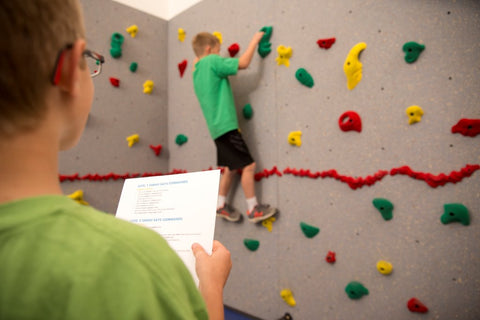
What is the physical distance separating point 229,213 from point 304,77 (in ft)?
2.83

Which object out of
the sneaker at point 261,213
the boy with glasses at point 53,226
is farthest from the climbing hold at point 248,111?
the boy with glasses at point 53,226

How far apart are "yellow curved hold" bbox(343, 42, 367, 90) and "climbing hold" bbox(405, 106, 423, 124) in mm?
257

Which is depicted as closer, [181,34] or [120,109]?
[120,109]

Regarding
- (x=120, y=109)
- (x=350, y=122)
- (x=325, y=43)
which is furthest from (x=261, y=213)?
(x=120, y=109)

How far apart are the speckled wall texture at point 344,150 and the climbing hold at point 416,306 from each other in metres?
0.02

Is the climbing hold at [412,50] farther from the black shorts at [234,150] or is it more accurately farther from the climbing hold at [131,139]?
the climbing hold at [131,139]

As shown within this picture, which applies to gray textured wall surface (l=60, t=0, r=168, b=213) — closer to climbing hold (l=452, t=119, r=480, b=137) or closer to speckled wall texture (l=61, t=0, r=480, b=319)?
speckled wall texture (l=61, t=0, r=480, b=319)

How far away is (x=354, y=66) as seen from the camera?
1.34m

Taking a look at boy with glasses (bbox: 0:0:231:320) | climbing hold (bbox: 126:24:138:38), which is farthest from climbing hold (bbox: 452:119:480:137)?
climbing hold (bbox: 126:24:138:38)

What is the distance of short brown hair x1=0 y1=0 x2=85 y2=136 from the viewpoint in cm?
26

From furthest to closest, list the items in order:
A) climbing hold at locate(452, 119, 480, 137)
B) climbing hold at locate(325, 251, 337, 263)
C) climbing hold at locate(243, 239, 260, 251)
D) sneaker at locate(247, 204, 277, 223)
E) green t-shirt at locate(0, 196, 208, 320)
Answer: climbing hold at locate(243, 239, 260, 251)
sneaker at locate(247, 204, 277, 223)
climbing hold at locate(325, 251, 337, 263)
climbing hold at locate(452, 119, 480, 137)
green t-shirt at locate(0, 196, 208, 320)

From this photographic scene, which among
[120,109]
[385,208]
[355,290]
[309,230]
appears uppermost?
[120,109]

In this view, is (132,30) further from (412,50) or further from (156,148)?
(412,50)

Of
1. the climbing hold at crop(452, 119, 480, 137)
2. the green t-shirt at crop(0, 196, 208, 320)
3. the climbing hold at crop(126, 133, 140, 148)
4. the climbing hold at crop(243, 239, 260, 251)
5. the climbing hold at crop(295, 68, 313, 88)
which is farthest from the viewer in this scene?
the climbing hold at crop(126, 133, 140, 148)
